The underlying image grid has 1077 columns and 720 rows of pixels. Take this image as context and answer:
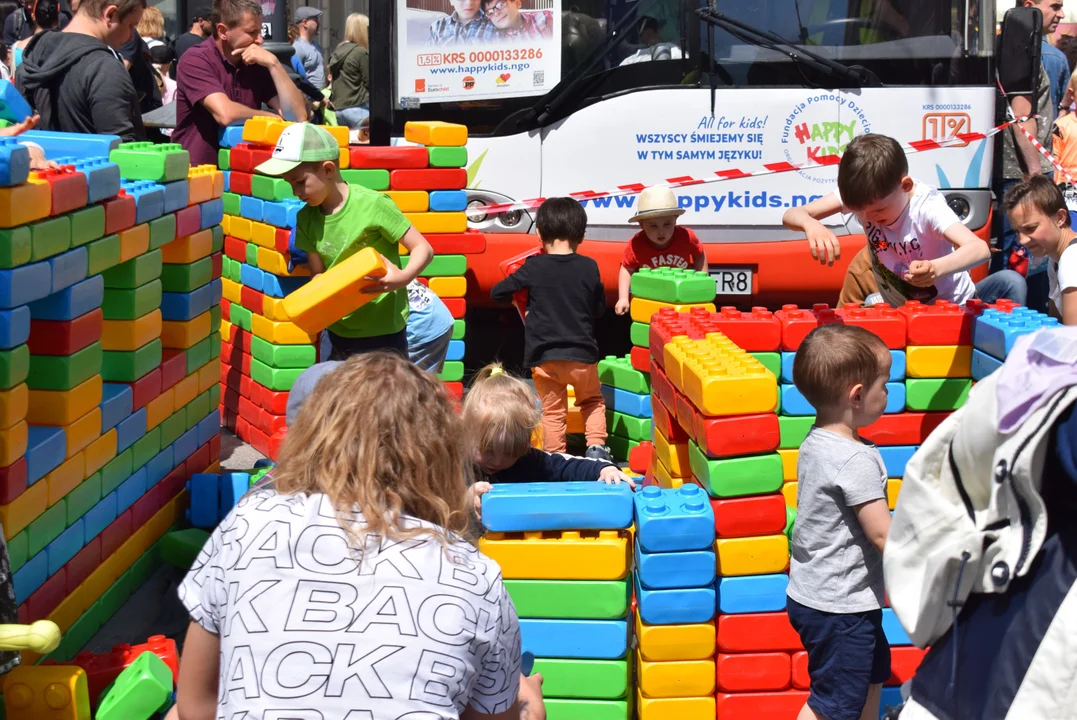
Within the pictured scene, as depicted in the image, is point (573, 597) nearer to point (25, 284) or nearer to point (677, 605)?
point (677, 605)

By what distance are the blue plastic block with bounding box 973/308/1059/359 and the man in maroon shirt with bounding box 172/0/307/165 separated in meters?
4.14

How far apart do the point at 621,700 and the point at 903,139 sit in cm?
510

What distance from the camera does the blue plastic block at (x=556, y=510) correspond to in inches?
139

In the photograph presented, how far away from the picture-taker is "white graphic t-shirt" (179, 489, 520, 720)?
2096 mm

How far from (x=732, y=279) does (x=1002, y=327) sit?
3.73 meters

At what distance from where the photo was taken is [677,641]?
359 cm

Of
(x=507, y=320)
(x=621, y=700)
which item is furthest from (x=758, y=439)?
(x=507, y=320)

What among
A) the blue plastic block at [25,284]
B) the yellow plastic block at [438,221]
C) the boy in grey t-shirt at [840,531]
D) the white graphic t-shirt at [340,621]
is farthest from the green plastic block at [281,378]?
the white graphic t-shirt at [340,621]

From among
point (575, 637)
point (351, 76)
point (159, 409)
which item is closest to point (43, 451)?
point (159, 409)

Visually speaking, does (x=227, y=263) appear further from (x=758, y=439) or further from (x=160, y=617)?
(x=758, y=439)

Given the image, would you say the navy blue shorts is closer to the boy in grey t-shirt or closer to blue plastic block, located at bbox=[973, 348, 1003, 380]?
the boy in grey t-shirt

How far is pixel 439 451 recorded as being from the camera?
2301 mm

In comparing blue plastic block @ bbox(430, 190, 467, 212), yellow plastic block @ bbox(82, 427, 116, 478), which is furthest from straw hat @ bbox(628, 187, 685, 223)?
yellow plastic block @ bbox(82, 427, 116, 478)

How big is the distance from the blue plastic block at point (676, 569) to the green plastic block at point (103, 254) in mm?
2005
